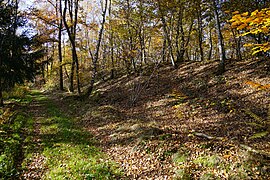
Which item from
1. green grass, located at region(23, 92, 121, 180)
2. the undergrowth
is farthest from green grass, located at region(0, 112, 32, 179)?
green grass, located at region(23, 92, 121, 180)

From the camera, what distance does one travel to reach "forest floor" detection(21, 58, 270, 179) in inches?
257

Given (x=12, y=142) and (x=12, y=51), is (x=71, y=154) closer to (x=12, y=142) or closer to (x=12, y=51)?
(x=12, y=142)

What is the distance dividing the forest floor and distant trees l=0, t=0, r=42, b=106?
3.83 m

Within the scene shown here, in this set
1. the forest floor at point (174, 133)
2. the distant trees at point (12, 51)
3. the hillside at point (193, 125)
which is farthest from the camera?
the distant trees at point (12, 51)

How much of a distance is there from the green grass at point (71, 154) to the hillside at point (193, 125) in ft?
1.64

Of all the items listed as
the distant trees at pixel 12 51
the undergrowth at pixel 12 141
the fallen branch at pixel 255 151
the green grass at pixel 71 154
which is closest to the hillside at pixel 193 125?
the fallen branch at pixel 255 151

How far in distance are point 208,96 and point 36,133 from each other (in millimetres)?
9533

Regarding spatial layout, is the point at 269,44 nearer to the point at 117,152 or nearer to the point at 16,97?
the point at 117,152

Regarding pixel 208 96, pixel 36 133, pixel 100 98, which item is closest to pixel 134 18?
pixel 100 98

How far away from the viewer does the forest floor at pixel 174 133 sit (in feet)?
21.5

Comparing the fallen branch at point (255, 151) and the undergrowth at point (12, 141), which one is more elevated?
the fallen branch at point (255, 151)

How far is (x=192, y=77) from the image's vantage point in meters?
16.3

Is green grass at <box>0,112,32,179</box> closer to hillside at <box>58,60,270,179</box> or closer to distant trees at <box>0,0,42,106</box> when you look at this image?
hillside at <box>58,60,270,179</box>

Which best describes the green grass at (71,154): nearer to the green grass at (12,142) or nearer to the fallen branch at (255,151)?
the green grass at (12,142)
